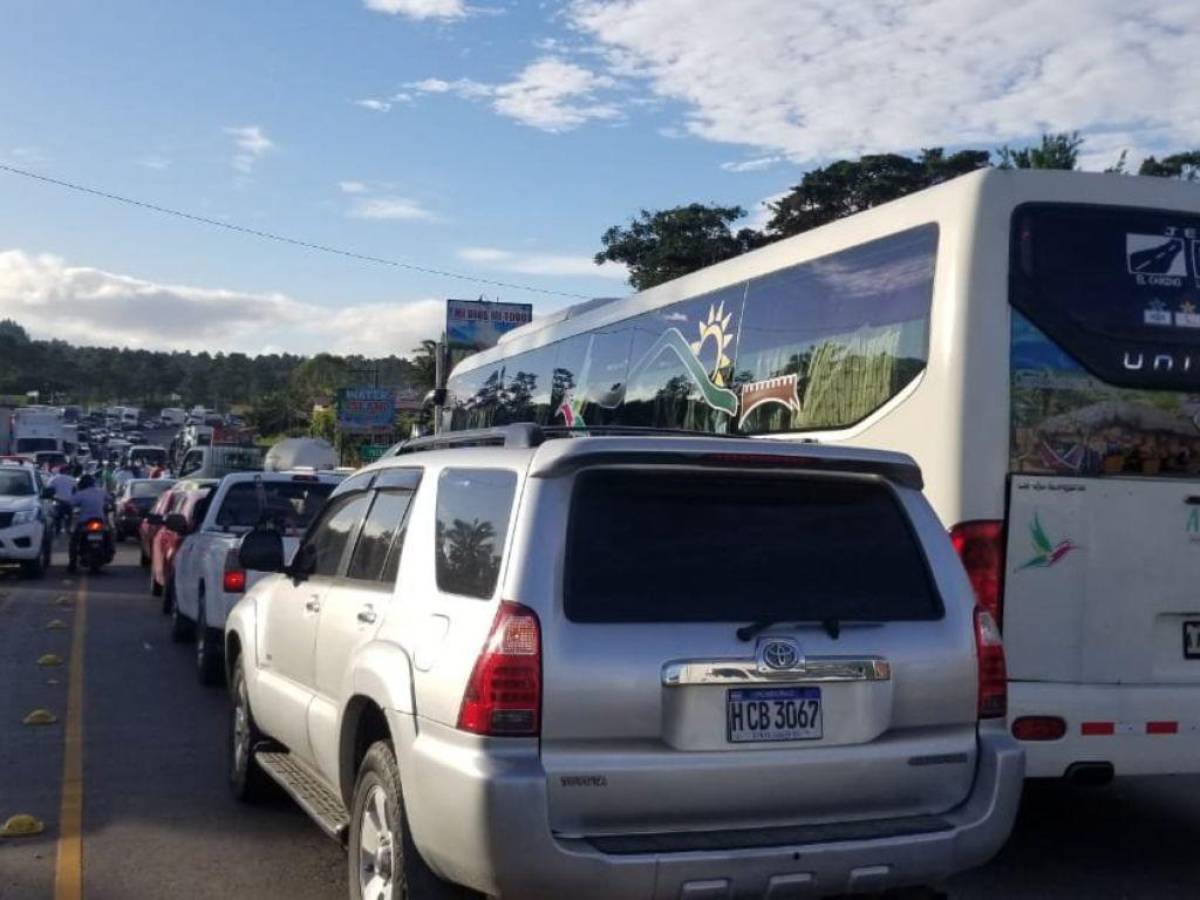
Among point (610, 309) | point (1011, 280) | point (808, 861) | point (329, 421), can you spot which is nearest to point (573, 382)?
point (610, 309)

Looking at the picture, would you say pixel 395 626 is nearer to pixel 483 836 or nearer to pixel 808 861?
pixel 483 836

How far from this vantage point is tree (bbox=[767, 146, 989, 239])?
40.4 meters

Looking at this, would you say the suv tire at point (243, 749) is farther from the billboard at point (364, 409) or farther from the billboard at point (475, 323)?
the billboard at point (364, 409)

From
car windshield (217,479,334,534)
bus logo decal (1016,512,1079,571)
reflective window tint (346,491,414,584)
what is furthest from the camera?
car windshield (217,479,334,534)

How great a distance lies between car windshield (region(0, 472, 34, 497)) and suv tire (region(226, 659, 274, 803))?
16935 mm

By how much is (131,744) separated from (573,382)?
20.3ft

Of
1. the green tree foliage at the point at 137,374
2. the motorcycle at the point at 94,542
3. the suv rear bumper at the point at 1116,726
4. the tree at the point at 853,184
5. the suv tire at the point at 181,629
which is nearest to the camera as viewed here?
the suv rear bumper at the point at 1116,726

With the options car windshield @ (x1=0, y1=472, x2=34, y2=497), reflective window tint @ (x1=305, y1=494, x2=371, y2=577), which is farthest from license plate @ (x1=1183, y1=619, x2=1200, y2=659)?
car windshield @ (x1=0, y1=472, x2=34, y2=497)

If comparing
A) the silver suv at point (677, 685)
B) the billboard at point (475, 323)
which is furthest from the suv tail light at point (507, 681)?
the billboard at point (475, 323)

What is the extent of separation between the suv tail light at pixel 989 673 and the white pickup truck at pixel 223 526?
756cm

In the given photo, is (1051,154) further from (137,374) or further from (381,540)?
(137,374)

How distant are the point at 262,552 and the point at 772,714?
3.21 m

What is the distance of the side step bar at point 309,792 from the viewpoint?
566 cm

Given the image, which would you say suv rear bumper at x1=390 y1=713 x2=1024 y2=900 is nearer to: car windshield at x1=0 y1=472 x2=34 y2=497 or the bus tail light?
the bus tail light
